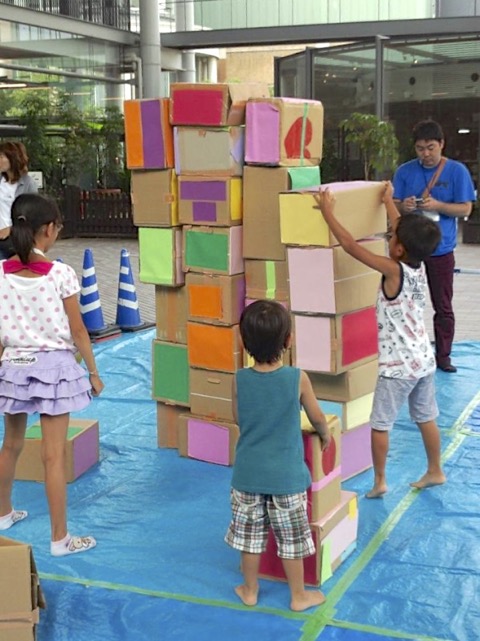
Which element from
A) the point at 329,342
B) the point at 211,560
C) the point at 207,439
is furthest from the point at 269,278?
the point at 211,560

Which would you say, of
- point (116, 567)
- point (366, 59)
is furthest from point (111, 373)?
point (366, 59)

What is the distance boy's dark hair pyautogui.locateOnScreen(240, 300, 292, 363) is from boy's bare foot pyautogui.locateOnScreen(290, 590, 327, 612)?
939 millimetres

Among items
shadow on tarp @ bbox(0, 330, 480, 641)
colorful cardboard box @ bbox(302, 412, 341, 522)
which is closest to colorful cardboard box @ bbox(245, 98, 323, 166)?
colorful cardboard box @ bbox(302, 412, 341, 522)

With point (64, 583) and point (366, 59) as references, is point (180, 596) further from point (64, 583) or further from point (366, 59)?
point (366, 59)

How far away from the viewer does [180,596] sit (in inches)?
141

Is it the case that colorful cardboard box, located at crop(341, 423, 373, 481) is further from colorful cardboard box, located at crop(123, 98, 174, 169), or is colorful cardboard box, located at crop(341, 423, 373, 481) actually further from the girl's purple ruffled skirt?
colorful cardboard box, located at crop(123, 98, 174, 169)

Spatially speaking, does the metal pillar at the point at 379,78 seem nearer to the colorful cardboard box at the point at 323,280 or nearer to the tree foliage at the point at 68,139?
the tree foliage at the point at 68,139

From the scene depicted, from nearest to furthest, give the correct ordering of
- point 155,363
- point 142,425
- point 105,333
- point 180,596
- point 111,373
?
point 180,596
point 155,363
point 142,425
point 111,373
point 105,333

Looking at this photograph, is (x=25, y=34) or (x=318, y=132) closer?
(x=318, y=132)

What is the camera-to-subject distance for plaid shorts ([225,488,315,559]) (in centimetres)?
339

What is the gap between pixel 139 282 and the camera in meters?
9.77

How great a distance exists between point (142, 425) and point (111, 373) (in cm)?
145

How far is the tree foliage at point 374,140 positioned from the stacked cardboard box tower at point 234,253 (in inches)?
498

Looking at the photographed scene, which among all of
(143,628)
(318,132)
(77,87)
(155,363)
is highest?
(77,87)
